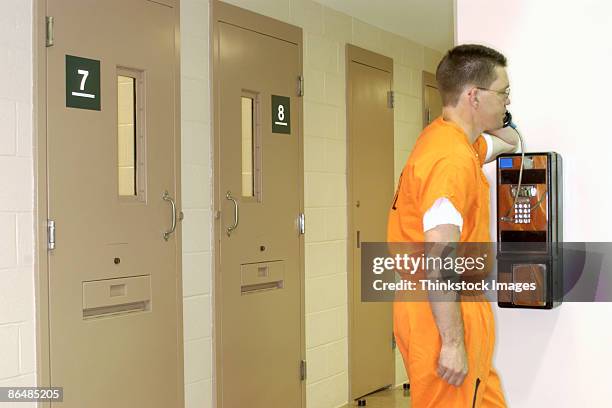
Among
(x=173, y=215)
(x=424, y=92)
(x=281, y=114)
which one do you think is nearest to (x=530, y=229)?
(x=173, y=215)

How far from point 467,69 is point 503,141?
1.25ft

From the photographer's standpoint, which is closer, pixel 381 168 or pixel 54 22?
pixel 54 22

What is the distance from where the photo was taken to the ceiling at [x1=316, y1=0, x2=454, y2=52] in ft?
16.6

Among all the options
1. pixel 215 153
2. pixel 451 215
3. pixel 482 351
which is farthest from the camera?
pixel 215 153

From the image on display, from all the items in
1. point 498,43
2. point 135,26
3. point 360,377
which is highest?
point 135,26

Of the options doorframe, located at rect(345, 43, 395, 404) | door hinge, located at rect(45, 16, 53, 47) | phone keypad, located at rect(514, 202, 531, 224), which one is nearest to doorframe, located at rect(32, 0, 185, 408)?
door hinge, located at rect(45, 16, 53, 47)

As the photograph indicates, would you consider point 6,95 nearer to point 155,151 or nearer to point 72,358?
point 155,151

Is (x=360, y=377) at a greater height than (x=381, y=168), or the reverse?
(x=381, y=168)

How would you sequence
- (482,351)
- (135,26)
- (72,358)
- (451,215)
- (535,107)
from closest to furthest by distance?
(451,215), (482,351), (535,107), (72,358), (135,26)

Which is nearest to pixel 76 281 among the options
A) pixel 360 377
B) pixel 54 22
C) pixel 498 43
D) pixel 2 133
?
pixel 2 133

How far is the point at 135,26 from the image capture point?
3.53 meters

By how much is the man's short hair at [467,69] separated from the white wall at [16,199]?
1677mm

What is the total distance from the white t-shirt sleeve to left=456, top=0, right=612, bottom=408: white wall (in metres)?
0.63

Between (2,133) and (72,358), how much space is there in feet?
3.22
